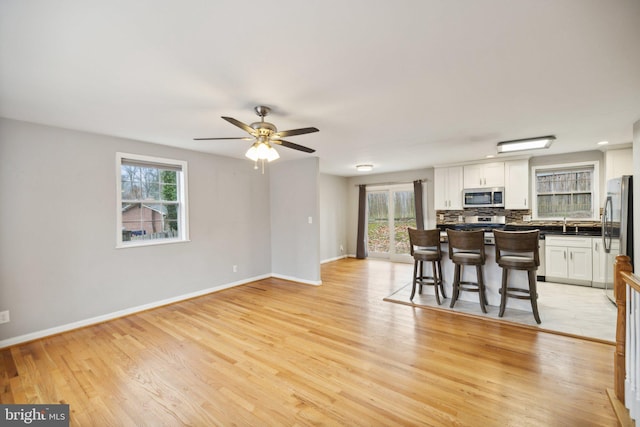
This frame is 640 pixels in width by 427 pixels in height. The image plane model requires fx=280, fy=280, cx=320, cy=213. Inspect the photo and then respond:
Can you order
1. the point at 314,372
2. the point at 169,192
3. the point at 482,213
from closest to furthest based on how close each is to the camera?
the point at 314,372 < the point at 169,192 < the point at 482,213

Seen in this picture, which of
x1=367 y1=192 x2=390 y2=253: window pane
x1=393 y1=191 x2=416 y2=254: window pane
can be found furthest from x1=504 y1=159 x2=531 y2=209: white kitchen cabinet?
x1=367 y1=192 x2=390 y2=253: window pane

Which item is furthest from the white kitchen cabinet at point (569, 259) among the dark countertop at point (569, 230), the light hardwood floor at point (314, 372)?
the light hardwood floor at point (314, 372)

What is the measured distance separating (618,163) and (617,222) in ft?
4.87

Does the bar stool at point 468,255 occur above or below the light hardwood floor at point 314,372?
above

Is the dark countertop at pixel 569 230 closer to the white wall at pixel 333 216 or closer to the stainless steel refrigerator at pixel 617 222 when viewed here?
the stainless steel refrigerator at pixel 617 222

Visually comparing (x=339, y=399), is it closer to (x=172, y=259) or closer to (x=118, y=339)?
(x=118, y=339)

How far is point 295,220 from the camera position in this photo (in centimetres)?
543

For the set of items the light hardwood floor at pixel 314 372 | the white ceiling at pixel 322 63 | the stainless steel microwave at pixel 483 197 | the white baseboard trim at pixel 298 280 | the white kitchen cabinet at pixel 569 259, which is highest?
the white ceiling at pixel 322 63

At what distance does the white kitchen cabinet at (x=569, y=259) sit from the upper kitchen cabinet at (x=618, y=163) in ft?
3.72

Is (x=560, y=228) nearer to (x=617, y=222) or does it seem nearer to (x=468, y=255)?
(x=617, y=222)

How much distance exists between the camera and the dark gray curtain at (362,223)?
25.4 feet

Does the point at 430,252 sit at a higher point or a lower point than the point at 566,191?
lower

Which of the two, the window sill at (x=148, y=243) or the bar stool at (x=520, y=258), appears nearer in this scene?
the bar stool at (x=520, y=258)

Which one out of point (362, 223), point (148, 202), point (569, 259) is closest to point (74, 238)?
point (148, 202)
